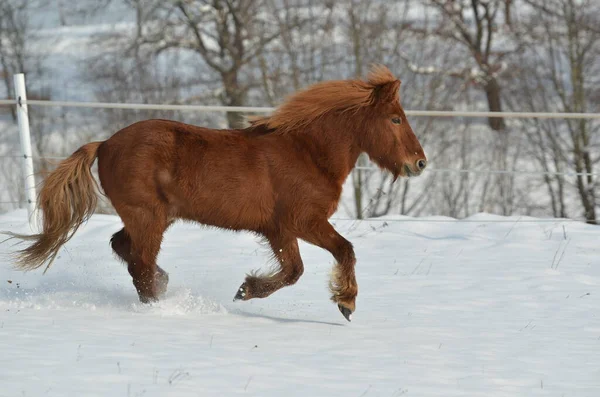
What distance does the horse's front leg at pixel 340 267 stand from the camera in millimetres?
5191

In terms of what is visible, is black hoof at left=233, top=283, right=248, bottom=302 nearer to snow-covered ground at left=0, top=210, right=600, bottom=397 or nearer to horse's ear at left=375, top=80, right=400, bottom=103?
snow-covered ground at left=0, top=210, right=600, bottom=397

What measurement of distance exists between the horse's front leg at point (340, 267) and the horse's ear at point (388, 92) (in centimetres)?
87

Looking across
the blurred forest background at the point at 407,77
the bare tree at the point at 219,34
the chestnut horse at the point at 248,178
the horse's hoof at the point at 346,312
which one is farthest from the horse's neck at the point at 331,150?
the bare tree at the point at 219,34

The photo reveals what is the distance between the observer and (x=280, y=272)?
5438 mm

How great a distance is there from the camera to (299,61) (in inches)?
730

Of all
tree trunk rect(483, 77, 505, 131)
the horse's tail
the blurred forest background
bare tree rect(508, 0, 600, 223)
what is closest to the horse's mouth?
the horse's tail

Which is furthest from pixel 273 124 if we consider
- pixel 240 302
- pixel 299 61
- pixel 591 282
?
pixel 299 61

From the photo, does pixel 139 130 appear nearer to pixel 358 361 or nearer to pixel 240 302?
pixel 240 302

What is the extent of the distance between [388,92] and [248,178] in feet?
3.39

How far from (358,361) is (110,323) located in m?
1.37

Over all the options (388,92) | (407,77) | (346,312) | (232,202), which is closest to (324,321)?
(346,312)

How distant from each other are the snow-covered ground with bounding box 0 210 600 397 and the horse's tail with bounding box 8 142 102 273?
303 millimetres

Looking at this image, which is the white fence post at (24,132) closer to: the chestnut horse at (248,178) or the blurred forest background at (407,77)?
the chestnut horse at (248,178)

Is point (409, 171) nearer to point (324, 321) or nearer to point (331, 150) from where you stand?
point (331, 150)
